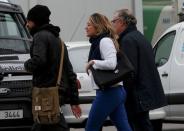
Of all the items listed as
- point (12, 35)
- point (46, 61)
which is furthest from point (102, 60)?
point (12, 35)

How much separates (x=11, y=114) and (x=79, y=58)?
2531 mm

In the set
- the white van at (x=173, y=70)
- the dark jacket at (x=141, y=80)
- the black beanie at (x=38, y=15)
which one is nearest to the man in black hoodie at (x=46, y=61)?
the black beanie at (x=38, y=15)

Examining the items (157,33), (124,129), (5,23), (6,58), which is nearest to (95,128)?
(124,129)

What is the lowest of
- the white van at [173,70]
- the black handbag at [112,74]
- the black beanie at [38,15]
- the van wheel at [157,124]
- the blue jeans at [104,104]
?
the van wheel at [157,124]

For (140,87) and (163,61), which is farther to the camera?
(163,61)

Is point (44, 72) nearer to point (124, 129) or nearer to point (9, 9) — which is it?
point (124, 129)

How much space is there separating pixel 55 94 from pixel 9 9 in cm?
363

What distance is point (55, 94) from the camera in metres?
7.54

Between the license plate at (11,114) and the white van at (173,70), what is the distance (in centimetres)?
264

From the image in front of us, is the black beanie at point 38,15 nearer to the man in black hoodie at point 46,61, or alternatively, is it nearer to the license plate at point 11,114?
the man in black hoodie at point 46,61

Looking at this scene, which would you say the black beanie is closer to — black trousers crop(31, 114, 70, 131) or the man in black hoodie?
the man in black hoodie

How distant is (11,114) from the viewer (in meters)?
9.29

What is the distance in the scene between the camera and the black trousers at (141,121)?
8.60 m

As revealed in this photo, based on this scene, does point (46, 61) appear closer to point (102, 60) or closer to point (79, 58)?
point (102, 60)
